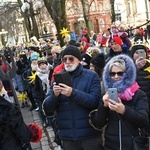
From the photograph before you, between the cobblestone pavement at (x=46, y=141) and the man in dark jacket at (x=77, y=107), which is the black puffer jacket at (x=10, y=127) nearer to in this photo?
the man in dark jacket at (x=77, y=107)

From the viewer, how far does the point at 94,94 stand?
398 cm

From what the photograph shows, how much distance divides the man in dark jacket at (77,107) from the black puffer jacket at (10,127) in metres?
0.45

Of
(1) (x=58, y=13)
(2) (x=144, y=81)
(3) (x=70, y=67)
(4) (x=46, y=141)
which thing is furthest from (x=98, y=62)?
(1) (x=58, y=13)

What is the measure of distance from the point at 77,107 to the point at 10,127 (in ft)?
2.45

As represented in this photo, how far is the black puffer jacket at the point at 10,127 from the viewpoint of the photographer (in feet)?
11.8

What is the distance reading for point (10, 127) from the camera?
11.9 feet

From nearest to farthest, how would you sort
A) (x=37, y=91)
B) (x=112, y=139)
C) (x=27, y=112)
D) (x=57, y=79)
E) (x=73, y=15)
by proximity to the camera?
(x=112, y=139) → (x=57, y=79) → (x=37, y=91) → (x=27, y=112) → (x=73, y=15)

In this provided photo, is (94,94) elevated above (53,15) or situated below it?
below

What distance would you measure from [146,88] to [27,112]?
6607 millimetres

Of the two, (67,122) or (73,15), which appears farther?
(73,15)

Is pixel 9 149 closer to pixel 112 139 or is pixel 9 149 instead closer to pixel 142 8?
pixel 112 139

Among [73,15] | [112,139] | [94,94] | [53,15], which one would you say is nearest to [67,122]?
[94,94]

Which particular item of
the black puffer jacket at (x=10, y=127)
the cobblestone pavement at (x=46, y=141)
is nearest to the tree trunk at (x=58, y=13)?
A: the cobblestone pavement at (x=46, y=141)

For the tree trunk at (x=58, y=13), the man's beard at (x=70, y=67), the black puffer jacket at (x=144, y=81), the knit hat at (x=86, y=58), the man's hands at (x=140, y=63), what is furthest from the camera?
the tree trunk at (x=58, y=13)
